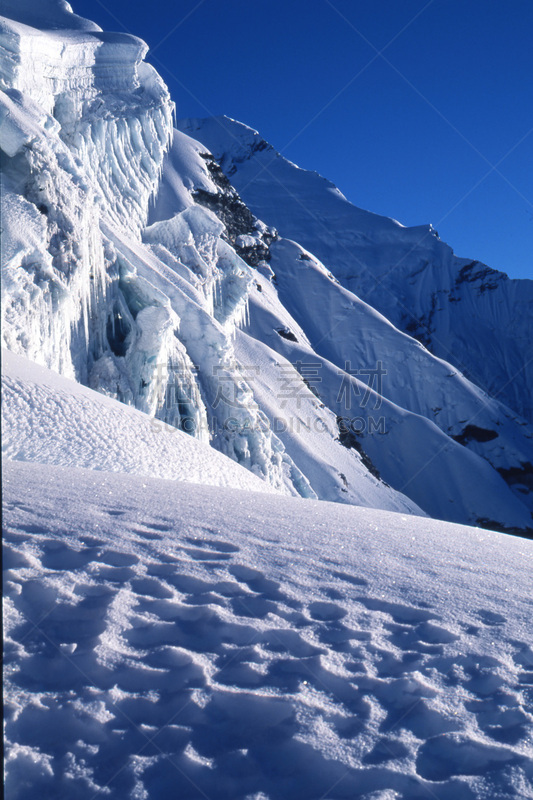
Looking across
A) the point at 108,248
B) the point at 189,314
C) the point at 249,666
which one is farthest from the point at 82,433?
the point at 189,314

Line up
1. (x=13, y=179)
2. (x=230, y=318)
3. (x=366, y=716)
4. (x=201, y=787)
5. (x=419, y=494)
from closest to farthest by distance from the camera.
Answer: (x=201, y=787)
(x=366, y=716)
(x=13, y=179)
(x=230, y=318)
(x=419, y=494)

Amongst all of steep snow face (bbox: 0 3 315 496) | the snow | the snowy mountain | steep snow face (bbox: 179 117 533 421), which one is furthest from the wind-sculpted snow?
steep snow face (bbox: 179 117 533 421)

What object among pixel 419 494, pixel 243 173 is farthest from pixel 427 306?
pixel 419 494

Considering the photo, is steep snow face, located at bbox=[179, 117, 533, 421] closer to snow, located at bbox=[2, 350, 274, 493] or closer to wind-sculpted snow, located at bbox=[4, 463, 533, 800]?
snow, located at bbox=[2, 350, 274, 493]

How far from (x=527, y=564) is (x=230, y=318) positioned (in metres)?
25.2

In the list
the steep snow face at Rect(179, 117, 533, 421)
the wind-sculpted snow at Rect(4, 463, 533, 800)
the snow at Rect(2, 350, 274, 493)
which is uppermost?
the steep snow face at Rect(179, 117, 533, 421)

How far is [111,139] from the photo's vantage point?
22031 millimetres

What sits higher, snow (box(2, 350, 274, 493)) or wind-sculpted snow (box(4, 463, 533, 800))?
wind-sculpted snow (box(4, 463, 533, 800))

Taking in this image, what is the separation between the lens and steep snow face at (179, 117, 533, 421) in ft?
216

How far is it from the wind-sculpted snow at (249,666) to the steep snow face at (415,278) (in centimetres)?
6242

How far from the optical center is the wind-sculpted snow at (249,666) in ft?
5.96

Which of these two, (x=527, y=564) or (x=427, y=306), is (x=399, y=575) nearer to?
(x=527, y=564)

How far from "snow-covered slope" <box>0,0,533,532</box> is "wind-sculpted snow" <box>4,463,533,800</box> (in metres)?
3.72

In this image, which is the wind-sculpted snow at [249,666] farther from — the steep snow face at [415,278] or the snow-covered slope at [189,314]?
the steep snow face at [415,278]
